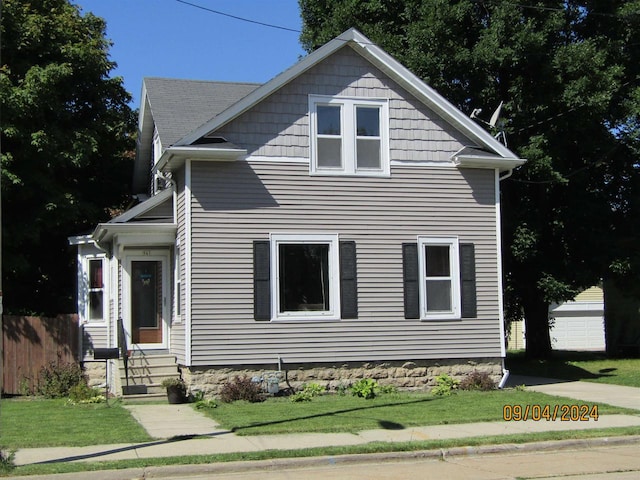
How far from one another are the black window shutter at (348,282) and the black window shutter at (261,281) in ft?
5.14

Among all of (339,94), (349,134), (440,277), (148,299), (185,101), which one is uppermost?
(185,101)

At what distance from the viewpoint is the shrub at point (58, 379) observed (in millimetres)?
18031

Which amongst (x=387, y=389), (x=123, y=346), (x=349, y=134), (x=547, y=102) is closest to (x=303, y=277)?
(x=387, y=389)

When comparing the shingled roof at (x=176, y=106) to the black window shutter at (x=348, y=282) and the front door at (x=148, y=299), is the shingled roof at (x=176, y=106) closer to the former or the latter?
the front door at (x=148, y=299)

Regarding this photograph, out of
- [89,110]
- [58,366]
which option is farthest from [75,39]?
[58,366]

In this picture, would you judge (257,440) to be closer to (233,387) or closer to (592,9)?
(233,387)

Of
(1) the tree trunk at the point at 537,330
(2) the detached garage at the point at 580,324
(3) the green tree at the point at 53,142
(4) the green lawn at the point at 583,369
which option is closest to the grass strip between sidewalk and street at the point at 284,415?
(4) the green lawn at the point at 583,369

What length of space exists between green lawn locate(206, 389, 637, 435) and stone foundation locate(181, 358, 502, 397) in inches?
21.1

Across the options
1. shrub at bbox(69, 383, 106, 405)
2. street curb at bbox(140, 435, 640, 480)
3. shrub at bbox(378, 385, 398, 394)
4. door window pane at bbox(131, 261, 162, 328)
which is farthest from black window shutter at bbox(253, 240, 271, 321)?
street curb at bbox(140, 435, 640, 480)

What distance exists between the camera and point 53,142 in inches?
806

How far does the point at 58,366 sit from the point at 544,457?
12.6 meters

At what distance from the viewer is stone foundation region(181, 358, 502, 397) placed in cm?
1557

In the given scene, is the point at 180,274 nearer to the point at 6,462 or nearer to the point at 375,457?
the point at 6,462

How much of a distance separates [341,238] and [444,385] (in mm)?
3764
